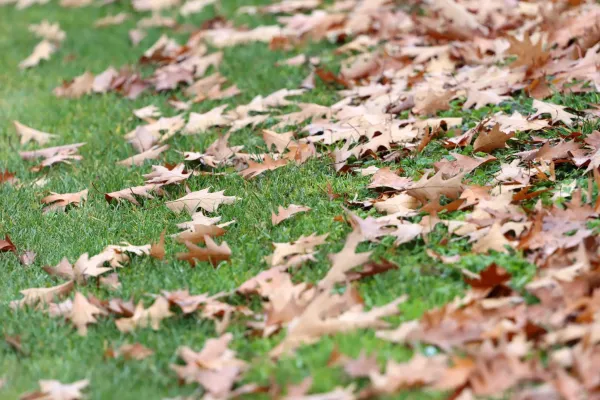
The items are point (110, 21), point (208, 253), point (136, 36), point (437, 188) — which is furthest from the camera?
point (110, 21)

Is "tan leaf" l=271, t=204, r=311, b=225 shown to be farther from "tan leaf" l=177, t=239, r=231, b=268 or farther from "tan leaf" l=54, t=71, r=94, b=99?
"tan leaf" l=54, t=71, r=94, b=99

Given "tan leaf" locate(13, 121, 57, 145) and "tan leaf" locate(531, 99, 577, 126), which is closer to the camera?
"tan leaf" locate(531, 99, 577, 126)

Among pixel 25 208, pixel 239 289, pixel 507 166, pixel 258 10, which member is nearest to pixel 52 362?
pixel 239 289

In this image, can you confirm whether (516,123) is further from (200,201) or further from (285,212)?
(200,201)

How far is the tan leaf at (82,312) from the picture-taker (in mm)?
3184

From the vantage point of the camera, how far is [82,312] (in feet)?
10.5

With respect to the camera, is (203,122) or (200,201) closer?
(200,201)

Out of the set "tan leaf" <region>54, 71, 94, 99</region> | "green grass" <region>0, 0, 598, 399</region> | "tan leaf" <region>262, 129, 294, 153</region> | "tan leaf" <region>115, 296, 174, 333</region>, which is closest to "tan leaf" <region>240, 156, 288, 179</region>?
"green grass" <region>0, 0, 598, 399</region>

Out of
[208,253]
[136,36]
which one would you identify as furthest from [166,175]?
[136,36]

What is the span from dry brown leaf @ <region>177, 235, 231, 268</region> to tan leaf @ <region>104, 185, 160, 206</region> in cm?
76

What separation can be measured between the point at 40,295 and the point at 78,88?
2822 millimetres

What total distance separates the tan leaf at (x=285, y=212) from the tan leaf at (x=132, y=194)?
2.53ft

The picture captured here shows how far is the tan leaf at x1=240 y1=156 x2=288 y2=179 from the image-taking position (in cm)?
427

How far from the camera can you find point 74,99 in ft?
19.3
